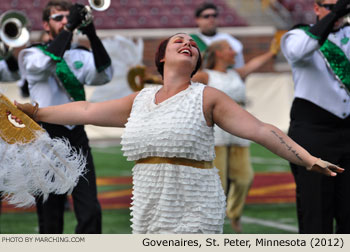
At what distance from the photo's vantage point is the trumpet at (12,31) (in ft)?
18.8

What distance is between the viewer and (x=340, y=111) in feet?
15.1

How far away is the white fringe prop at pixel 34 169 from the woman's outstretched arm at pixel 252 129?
809 millimetres

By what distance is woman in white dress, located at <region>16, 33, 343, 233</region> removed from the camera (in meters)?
3.32

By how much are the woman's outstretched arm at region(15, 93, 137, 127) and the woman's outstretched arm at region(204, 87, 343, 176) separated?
468 millimetres

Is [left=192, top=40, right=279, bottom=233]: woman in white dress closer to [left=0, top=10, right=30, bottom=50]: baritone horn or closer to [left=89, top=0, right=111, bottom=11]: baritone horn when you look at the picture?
[left=0, top=10, right=30, bottom=50]: baritone horn

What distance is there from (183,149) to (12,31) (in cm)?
295

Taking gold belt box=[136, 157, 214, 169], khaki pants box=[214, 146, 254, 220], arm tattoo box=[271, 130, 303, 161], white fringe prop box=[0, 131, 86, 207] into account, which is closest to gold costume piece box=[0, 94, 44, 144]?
white fringe prop box=[0, 131, 86, 207]

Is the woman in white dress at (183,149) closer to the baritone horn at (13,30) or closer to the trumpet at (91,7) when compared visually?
the trumpet at (91,7)

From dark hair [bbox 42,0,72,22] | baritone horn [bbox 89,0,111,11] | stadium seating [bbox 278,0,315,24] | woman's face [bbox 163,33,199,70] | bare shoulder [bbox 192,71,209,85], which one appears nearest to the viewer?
woman's face [bbox 163,33,199,70]

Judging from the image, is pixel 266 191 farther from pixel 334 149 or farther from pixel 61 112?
pixel 61 112

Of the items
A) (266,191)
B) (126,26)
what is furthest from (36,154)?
(126,26)

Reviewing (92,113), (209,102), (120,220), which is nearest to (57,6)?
(92,113)

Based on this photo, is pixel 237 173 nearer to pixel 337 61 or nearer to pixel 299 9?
pixel 337 61

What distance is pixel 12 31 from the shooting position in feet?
19.1
